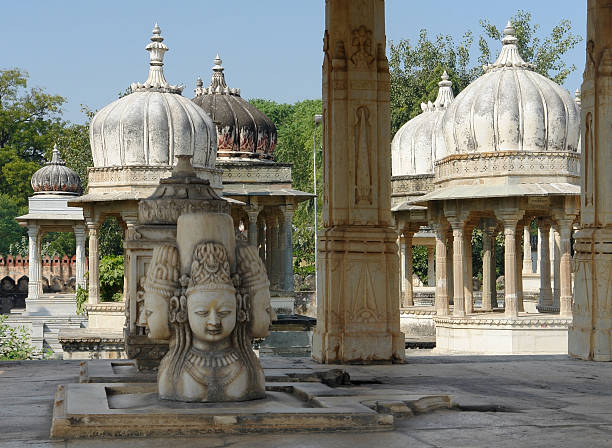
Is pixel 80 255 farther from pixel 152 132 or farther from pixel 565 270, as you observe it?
pixel 565 270

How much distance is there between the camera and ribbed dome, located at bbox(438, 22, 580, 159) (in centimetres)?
2272

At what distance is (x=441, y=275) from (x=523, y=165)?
8.97 ft

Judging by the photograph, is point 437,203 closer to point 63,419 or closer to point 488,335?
point 488,335

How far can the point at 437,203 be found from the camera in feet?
76.2

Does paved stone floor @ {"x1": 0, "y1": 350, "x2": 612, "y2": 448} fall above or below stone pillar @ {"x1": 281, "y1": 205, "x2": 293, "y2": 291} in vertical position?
below

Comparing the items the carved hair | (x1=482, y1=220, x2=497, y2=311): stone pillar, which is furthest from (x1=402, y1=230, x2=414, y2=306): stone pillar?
the carved hair

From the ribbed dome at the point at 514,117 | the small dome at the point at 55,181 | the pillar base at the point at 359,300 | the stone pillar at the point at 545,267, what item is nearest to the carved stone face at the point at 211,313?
the pillar base at the point at 359,300

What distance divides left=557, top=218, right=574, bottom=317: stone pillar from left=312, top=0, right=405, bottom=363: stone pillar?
11743mm

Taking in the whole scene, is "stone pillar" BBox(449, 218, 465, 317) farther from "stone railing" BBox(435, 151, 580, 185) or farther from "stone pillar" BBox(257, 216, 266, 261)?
"stone pillar" BBox(257, 216, 266, 261)

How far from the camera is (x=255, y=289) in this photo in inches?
283

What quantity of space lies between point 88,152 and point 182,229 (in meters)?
37.5

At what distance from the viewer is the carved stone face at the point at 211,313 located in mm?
6953

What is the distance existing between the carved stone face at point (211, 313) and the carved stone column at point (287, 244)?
2226cm

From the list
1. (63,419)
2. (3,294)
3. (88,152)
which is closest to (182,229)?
(63,419)
